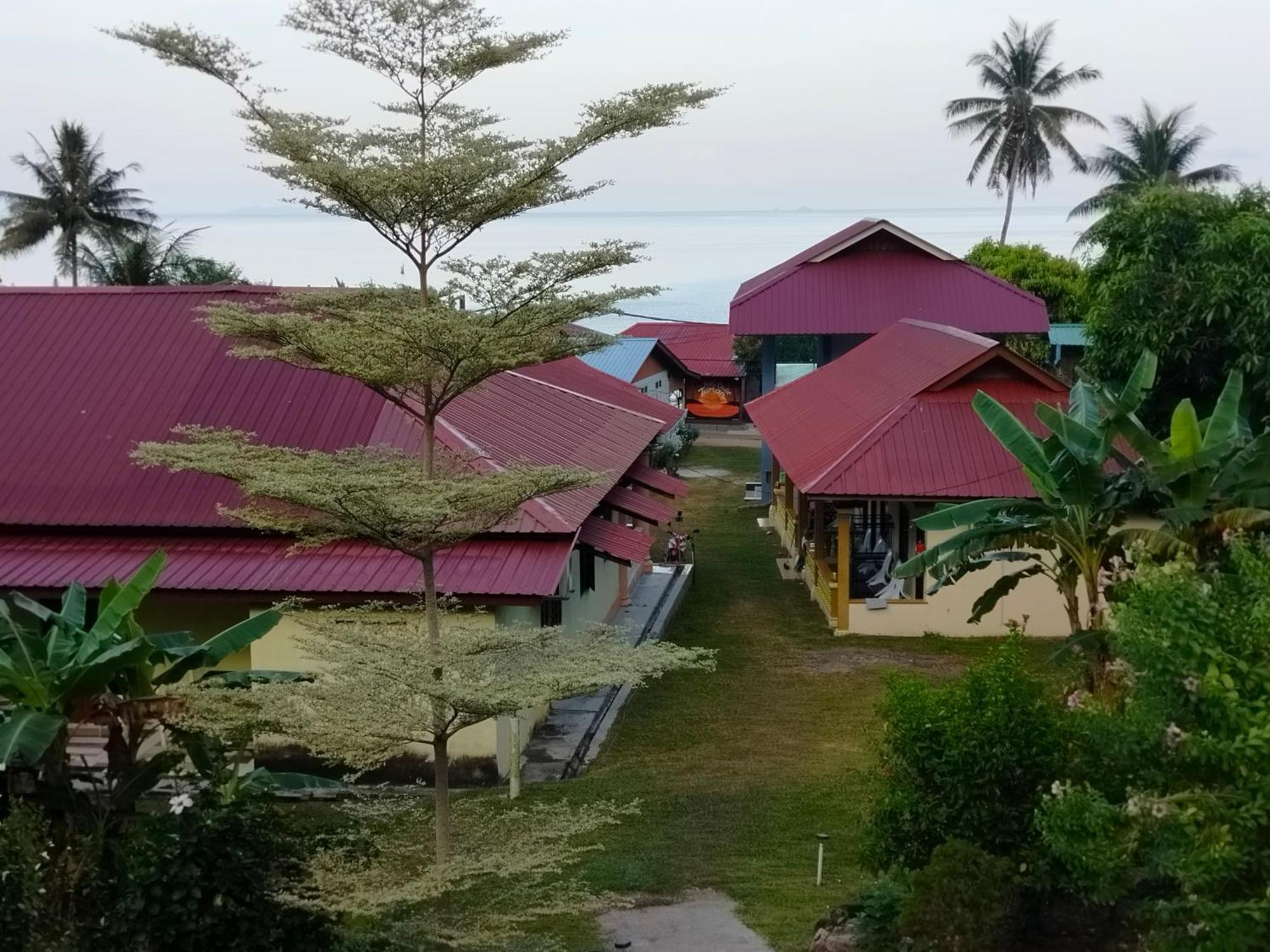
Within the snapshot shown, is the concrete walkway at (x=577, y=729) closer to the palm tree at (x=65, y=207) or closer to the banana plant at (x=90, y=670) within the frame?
the banana plant at (x=90, y=670)

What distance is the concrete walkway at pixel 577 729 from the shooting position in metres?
16.5

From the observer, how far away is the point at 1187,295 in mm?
23688

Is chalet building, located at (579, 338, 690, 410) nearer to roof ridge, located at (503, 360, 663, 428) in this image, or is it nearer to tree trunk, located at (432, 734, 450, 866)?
roof ridge, located at (503, 360, 663, 428)

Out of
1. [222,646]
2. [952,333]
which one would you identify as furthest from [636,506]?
[952,333]

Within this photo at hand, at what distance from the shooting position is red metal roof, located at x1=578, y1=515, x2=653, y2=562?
683 inches

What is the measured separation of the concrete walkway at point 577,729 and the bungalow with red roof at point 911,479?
11.5 feet

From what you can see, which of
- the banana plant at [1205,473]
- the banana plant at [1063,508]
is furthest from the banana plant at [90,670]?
the banana plant at [1205,473]

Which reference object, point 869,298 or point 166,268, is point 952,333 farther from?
point 166,268

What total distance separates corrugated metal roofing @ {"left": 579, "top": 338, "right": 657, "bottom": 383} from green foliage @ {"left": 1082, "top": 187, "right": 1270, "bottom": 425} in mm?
20703

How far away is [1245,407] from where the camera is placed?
24312mm

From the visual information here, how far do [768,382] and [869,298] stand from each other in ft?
12.2

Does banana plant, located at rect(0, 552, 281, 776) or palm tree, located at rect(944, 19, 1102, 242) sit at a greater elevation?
palm tree, located at rect(944, 19, 1102, 242)

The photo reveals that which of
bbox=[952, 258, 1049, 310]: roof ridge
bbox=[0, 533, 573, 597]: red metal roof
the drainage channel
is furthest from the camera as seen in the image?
bbox=[952, 258, 1049, 310]: roof ridge

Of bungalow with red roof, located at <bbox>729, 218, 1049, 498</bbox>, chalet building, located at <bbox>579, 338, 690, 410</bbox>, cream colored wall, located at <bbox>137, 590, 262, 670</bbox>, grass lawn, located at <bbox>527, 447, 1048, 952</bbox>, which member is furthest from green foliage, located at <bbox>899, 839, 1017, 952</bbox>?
chalet building, located at <bbox>579, 338, 690, 410</bbox>
